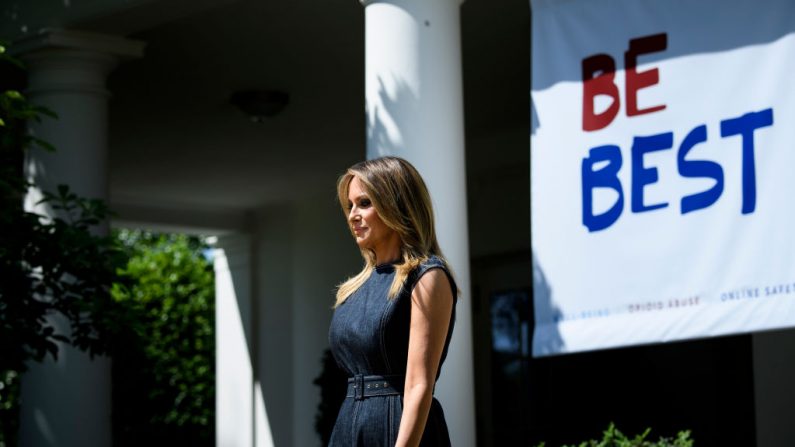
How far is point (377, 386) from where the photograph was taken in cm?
298

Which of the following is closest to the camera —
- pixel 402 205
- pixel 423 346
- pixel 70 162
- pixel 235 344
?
pixel 423 346

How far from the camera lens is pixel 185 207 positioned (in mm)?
Result: 14094

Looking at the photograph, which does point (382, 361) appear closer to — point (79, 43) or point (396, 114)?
point (396, 114)

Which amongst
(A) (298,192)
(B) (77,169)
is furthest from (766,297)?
(A) (298,192)

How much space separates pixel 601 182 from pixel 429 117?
0.85 metres

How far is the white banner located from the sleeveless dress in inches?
86.5

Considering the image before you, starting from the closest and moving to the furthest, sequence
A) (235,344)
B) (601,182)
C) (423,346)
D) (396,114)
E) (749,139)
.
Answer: (423,346)
(749,139)
(601,182)
(396,114)
(235,344)

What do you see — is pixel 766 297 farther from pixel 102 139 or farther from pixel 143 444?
pixel 143 444

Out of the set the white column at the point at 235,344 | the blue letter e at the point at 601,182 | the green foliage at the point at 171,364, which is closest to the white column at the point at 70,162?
the blue letter e at the point at 601,182

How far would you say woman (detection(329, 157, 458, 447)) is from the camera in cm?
289

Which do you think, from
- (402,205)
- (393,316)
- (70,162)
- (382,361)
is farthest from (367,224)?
(70,162)

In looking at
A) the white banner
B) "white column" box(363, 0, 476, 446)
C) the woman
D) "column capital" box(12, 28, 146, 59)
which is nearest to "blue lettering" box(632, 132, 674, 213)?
the white banner

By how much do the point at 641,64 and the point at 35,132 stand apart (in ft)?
12.8

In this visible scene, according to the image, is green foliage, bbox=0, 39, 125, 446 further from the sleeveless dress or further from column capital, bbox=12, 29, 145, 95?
the sleeveless dress
